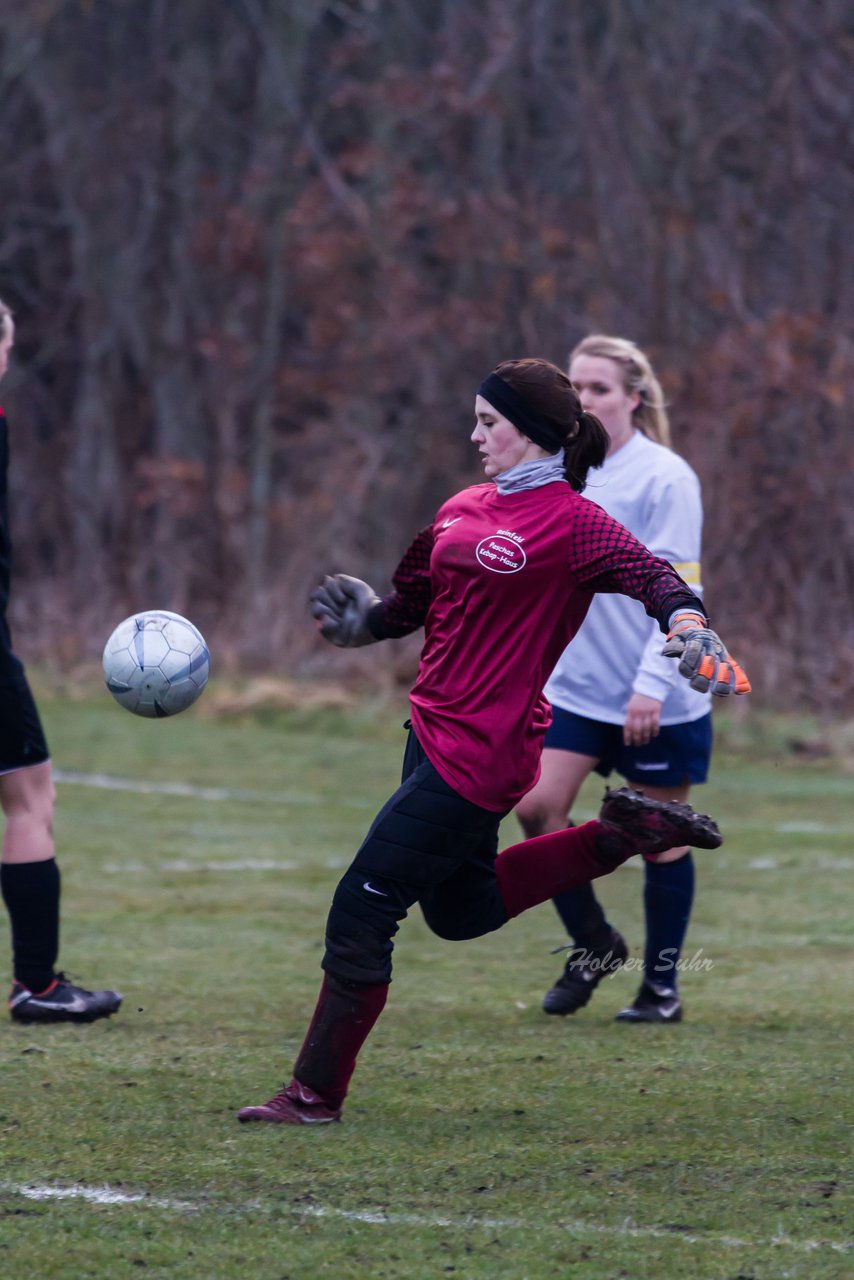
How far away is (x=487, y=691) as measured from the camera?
4645 mm

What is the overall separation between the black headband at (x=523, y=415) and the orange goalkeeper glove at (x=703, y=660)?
0.69 m

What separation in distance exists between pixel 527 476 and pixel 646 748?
63.1 inches

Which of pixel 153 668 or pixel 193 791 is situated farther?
pixel 193 791

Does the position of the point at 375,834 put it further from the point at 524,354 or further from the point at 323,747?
the point at 524,354

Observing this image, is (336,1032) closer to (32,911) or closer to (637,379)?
(32,911)

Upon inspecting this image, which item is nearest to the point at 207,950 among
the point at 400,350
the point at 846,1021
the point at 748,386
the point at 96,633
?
the point at 846,1021

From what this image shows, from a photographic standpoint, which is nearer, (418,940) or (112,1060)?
(112,1060)

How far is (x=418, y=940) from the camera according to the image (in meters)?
7.75

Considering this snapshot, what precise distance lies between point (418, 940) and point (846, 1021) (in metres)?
2.15

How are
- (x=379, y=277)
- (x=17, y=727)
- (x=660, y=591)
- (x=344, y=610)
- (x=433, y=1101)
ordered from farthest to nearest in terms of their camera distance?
(x=379, y=277) → (x=17, y=727) → (x=344, y=610) → (x=433, y=1101) → (x=660, y=591)

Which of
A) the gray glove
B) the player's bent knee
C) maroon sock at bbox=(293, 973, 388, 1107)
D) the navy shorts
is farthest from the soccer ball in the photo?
the navy shorts

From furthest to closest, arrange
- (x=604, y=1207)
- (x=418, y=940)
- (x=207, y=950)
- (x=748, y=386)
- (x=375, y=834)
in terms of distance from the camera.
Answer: (x=748, y=386) → (x=418, y=940) → (x=207, y=950) → (x=375, y=834) → (x=604, y=1207)

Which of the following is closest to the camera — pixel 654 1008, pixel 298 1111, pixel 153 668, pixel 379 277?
pixel 298 1111

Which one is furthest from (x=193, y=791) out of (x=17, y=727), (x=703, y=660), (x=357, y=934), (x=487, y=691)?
(x=703, y=660)
